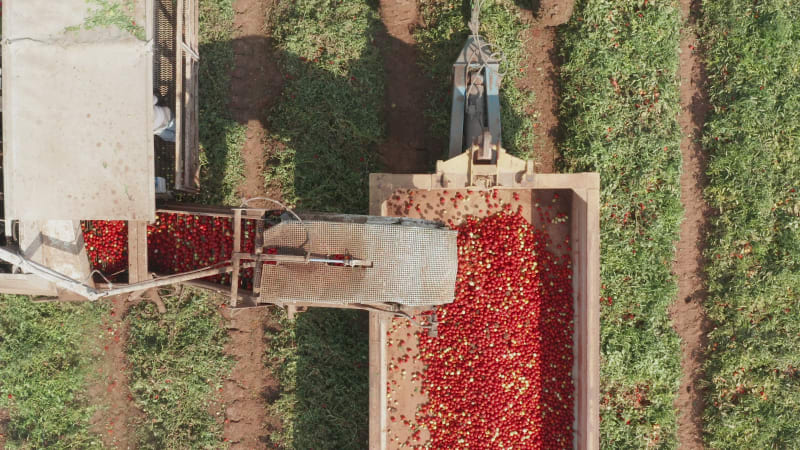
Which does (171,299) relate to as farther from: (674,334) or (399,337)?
(674,334)

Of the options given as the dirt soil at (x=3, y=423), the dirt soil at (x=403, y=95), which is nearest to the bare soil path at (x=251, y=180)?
the dirt soil at (x=403, y=95)

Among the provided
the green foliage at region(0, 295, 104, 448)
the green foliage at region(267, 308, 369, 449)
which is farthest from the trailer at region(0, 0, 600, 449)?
the green foliage at region(0, 295, 104, 448)

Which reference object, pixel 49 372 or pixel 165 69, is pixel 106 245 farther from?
pixel 49 372

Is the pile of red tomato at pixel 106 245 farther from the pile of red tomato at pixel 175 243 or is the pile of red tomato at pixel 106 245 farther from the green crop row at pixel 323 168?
the green crop row at pixel 323 168

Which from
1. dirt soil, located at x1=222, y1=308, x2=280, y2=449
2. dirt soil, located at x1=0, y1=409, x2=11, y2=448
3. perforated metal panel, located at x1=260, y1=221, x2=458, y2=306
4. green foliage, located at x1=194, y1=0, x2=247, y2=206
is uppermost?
green foliage, located at x1=194, y1=0, x2=247, y2=206

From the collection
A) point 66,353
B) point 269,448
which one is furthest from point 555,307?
point 66,353

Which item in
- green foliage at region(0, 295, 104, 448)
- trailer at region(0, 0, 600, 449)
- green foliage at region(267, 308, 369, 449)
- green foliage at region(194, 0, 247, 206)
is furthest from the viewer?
green foliage at region(0, 295, 104, 448)

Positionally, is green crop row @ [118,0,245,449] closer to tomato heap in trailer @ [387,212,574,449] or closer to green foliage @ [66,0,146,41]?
green foliage @ [66,0,146,41]
